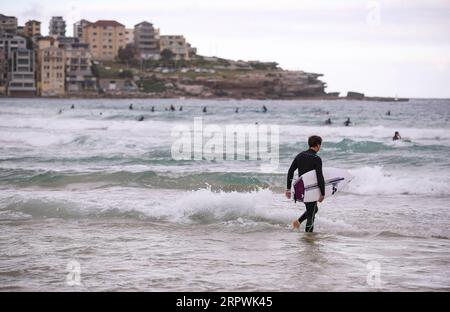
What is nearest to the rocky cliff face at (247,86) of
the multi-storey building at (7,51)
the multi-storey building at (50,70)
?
the multi-storey building at (50,70)

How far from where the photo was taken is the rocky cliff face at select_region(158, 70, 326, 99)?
178 meters

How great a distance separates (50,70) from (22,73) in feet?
20.8

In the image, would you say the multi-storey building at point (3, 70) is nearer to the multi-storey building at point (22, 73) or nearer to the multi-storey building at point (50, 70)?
the multi-storey building at point (22, 73)

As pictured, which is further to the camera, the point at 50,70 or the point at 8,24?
the point at 8,24

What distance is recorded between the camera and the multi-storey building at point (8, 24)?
187 metres

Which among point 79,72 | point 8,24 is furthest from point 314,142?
point 8,24

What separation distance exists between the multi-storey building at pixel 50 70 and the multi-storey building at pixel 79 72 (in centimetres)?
222

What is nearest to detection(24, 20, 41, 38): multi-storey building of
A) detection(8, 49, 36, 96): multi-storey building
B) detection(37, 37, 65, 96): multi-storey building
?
detection(37, 37, 65, 96): multi-storey building

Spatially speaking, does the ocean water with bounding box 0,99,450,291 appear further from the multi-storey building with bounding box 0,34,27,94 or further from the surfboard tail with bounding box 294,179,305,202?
the multi-storey building with bounding box 0,34,27,94

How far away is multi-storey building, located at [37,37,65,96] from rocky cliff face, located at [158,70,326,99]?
25927mm

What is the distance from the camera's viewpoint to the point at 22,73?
162m

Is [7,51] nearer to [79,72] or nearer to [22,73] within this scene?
[22,73]

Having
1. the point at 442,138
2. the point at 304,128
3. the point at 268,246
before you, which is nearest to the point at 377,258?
the point at 268,246
